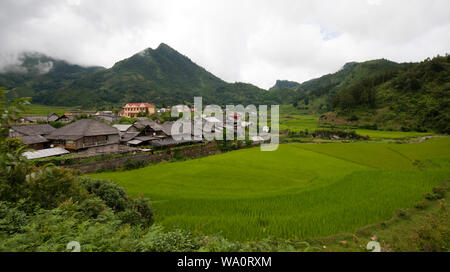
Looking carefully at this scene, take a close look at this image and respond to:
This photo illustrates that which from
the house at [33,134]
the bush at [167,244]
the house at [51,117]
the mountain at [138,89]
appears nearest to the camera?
the bush at [167,244]

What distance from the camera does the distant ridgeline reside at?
56938mm

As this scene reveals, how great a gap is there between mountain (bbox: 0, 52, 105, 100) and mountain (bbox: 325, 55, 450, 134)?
148 m

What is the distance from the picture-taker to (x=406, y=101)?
60.6m

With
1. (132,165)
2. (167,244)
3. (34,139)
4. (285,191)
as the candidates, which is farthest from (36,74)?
(167,244)

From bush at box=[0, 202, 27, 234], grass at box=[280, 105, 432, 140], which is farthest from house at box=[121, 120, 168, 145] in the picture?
grass at box=[280, 105, 432, 140]

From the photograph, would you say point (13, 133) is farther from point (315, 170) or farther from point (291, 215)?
point (315, 170)

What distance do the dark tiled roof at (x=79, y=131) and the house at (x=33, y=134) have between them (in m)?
1.37

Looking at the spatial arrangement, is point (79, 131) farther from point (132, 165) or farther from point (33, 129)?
point (132, 165)

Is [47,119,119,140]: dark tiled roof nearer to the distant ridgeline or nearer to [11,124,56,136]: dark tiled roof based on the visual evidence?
[11,124,56,136]: dark tiled roof

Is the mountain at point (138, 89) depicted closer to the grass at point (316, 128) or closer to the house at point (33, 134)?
the grass at point (316, 128)

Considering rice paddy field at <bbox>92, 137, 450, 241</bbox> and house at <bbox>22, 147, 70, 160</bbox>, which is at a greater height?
house at <bbox>22, 147, 70, 160</bbox>

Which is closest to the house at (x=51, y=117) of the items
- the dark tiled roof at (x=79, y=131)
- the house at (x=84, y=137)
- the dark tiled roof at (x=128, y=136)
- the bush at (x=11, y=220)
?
the dark tiled roof at (x=128, y=136)

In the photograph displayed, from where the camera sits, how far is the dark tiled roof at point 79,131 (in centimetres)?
2841
